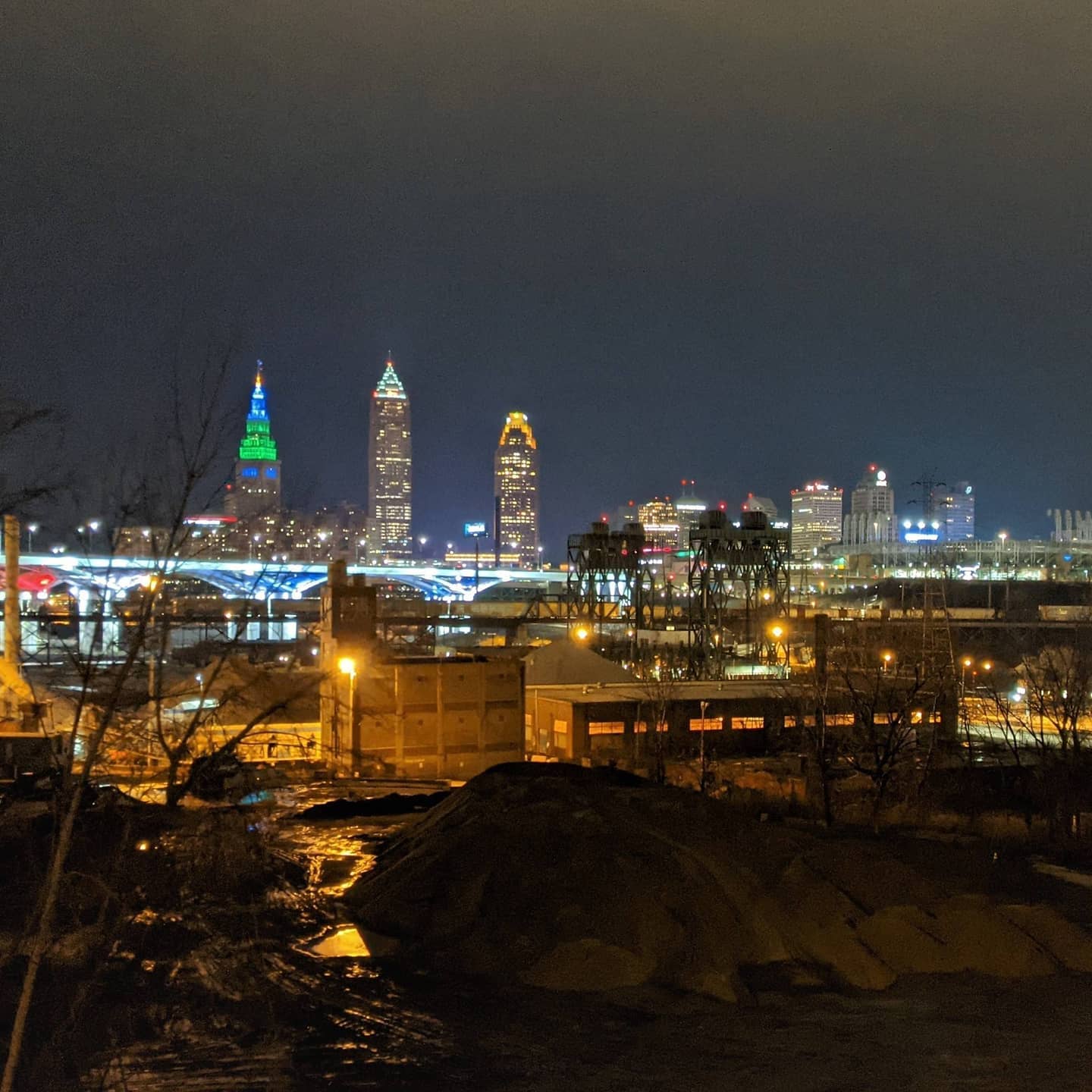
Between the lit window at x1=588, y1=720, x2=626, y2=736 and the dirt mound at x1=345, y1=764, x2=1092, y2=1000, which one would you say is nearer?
the dirt mound at x1=345, y1=764, x2=1092, y2=1000

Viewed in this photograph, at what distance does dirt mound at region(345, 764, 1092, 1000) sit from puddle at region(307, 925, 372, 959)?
12 centimetres

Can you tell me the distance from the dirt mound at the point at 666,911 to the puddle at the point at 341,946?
0.12 meters

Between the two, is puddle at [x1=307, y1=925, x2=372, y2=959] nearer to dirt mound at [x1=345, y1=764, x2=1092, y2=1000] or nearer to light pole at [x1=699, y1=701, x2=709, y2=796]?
dirt mound at [x1=345, y1=764, x2=1092, y2=1000]

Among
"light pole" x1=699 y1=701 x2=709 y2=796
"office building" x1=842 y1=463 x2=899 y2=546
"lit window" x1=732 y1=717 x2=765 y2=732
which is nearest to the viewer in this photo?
"light pole" x1=699 y1=701 x2=709 y2=796

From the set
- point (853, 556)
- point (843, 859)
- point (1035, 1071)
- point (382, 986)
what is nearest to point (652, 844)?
point (843, 859)

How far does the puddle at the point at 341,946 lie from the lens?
8.48 m

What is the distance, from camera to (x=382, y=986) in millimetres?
7918

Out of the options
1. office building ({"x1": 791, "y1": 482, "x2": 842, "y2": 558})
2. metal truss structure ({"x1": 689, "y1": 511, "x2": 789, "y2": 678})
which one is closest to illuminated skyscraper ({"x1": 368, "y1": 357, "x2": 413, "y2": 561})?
office building ({"x1": 791, "y1": 482, "x2": 842, "y2": 558})

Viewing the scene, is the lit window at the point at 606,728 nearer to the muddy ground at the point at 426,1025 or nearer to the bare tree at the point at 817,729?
the bare tree at the point at 817,729

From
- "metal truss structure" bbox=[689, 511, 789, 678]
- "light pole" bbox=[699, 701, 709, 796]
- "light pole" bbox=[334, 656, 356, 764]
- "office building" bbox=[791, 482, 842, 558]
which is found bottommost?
"light pole" bbox=[699, 701, 709, 796]

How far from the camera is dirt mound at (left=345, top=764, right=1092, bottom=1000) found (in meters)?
8.22

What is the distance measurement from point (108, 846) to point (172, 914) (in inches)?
27.8

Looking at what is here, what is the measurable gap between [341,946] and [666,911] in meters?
2.59

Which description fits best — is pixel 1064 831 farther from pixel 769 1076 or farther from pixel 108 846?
pixel 108 846
